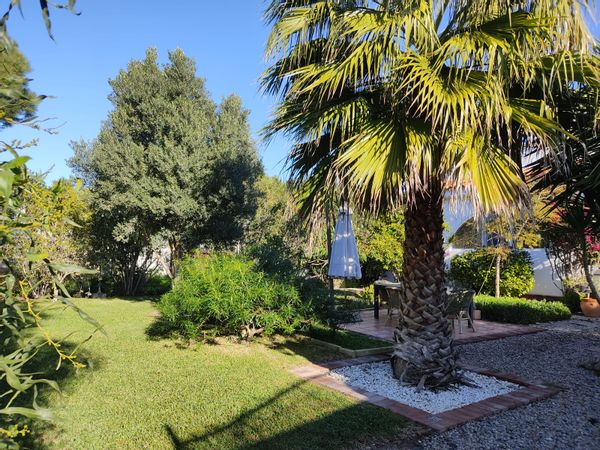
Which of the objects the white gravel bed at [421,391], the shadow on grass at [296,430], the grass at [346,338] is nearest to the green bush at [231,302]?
the grass at [346,338]

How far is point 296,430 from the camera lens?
4.47m

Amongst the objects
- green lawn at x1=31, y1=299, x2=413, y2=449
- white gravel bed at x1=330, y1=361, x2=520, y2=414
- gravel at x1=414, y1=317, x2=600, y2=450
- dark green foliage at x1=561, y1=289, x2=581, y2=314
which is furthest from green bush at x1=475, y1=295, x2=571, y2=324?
green lawn at x1=31, y1=299, x2=413, y2=449

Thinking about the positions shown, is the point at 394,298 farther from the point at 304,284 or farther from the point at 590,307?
the point at 590,307

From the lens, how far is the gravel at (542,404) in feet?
14.6

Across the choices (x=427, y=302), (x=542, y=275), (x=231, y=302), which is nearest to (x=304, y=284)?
(x=231, y=302)

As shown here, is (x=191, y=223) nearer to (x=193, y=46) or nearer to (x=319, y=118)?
(x=193, y=46)

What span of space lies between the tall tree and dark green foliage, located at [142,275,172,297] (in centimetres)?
468

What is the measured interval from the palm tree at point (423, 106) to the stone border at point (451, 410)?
0.68 metres

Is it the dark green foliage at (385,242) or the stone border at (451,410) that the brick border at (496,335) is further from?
the dark green foliage at (385,242)

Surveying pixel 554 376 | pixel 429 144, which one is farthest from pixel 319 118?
pixel 554 376

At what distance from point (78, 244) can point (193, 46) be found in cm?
803

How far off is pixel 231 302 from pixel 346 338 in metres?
3.00

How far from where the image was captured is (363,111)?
555cm

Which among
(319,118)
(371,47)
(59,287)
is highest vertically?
(371,47)
